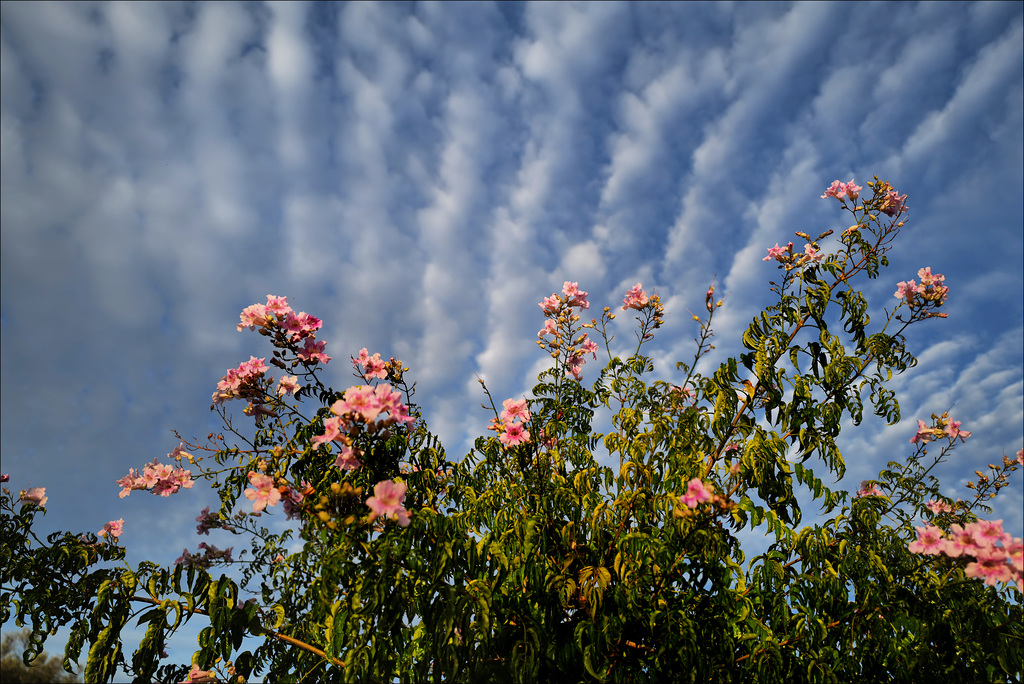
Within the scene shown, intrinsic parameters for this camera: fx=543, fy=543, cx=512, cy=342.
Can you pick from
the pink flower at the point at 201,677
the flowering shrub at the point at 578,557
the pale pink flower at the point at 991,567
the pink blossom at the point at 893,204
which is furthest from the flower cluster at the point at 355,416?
the pink blossom at the point at 893,204

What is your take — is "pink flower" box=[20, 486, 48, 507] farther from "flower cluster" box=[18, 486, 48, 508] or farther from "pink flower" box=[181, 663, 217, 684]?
"pink flower" box=[181, 663, 217, 684]

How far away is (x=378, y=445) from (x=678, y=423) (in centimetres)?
170

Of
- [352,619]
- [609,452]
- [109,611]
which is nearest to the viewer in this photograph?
[352,619]

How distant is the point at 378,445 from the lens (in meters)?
2.96

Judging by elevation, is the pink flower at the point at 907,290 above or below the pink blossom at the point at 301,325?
above

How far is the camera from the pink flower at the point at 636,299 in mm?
4332

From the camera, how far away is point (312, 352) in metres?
3.27

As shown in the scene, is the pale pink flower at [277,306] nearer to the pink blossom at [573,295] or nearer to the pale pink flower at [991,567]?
the pink blossom at [573,295]

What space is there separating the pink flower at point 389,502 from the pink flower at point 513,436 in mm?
1562

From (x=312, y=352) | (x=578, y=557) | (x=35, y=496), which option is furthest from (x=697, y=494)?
(x=35, y=496)

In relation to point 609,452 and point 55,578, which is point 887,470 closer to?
point 609,452

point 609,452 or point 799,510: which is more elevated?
point 609,452

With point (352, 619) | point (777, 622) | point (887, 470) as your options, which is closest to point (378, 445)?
point (352, 619)

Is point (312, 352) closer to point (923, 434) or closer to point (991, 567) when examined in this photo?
point (991, 567)
